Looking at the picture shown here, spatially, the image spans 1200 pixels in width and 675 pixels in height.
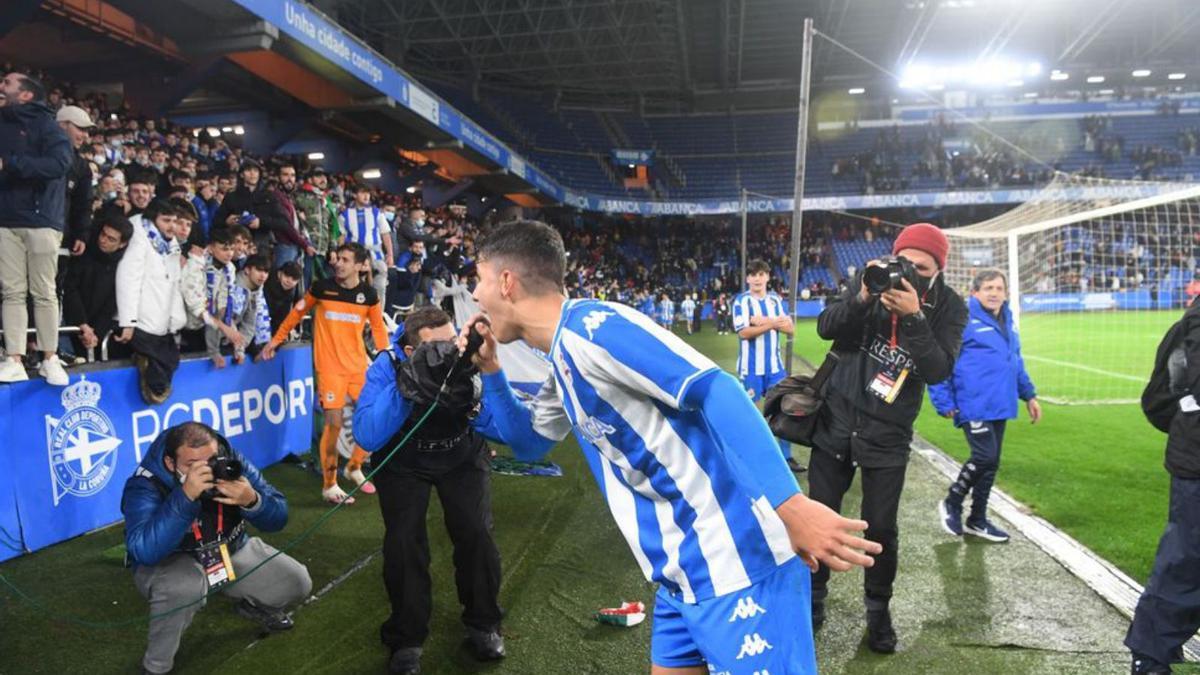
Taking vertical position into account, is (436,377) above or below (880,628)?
above

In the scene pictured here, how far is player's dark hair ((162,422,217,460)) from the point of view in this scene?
349cm

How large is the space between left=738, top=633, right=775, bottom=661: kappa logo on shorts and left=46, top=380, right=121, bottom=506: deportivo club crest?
5041mm

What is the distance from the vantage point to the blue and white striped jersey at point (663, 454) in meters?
1.85

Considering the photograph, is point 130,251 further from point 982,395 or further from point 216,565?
point 982,395

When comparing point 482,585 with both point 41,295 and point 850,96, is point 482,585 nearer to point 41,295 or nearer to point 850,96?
point 41,295

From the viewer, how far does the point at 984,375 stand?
5137 mm

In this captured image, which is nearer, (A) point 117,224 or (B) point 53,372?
(B) point 53,372

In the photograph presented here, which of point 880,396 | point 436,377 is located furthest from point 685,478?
point 880,396

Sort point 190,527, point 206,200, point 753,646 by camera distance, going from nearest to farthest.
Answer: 1. point 753,646
2. point 190,527
3. point 206,200

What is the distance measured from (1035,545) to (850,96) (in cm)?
4457

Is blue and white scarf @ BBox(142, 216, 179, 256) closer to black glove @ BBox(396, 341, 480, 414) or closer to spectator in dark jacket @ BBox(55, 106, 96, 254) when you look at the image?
spectator in dark jacket @ BBox(55, 106, 96, 254)

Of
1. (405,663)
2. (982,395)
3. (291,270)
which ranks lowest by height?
(405,663)

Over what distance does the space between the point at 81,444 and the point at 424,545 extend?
3.17 m

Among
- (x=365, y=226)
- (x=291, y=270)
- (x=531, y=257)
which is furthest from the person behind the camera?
(x=365, y=226)
